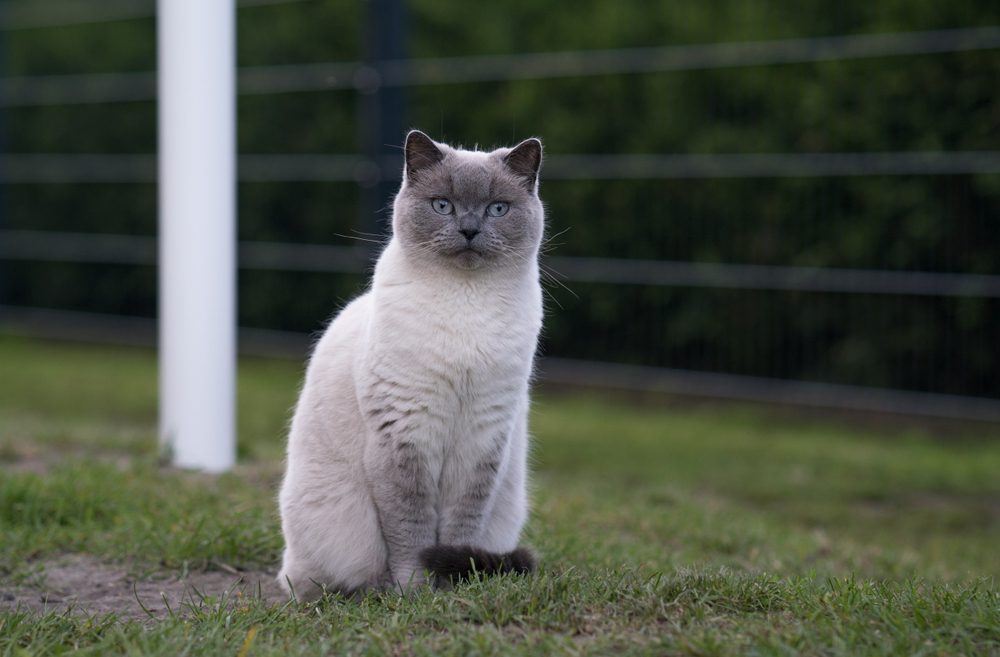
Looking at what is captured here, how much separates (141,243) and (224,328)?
478cm

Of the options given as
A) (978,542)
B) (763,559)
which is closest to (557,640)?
(763,559)

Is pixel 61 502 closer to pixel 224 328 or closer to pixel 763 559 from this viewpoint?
pixel 224 328

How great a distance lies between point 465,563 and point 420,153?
3.50ft

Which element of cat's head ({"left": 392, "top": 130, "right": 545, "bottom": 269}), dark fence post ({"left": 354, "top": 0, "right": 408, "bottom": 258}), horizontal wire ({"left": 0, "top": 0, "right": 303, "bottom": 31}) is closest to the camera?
cat's head ({"left": 392, "top": 130, "right": 545, "bottom": 269})

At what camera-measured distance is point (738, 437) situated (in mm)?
5965

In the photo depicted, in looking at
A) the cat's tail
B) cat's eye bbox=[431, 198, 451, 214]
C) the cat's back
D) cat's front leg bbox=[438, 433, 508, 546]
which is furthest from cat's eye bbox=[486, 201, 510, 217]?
the cat's tail

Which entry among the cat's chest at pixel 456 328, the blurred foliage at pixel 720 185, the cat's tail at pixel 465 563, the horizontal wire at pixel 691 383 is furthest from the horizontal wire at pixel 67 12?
the cat's tail at pixel 465 563

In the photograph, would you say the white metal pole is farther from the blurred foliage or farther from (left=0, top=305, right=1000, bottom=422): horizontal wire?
the blurred foliage

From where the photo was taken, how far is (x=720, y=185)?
6062mm

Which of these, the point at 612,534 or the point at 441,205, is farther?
the point at 612,534

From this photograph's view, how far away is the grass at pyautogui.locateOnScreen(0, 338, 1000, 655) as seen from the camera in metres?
1.94

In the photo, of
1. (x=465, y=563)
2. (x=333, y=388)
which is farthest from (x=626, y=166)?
(x=465, y=563)

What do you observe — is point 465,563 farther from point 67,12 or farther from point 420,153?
point 67,12

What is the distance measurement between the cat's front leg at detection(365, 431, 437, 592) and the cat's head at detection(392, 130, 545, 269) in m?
0.50
